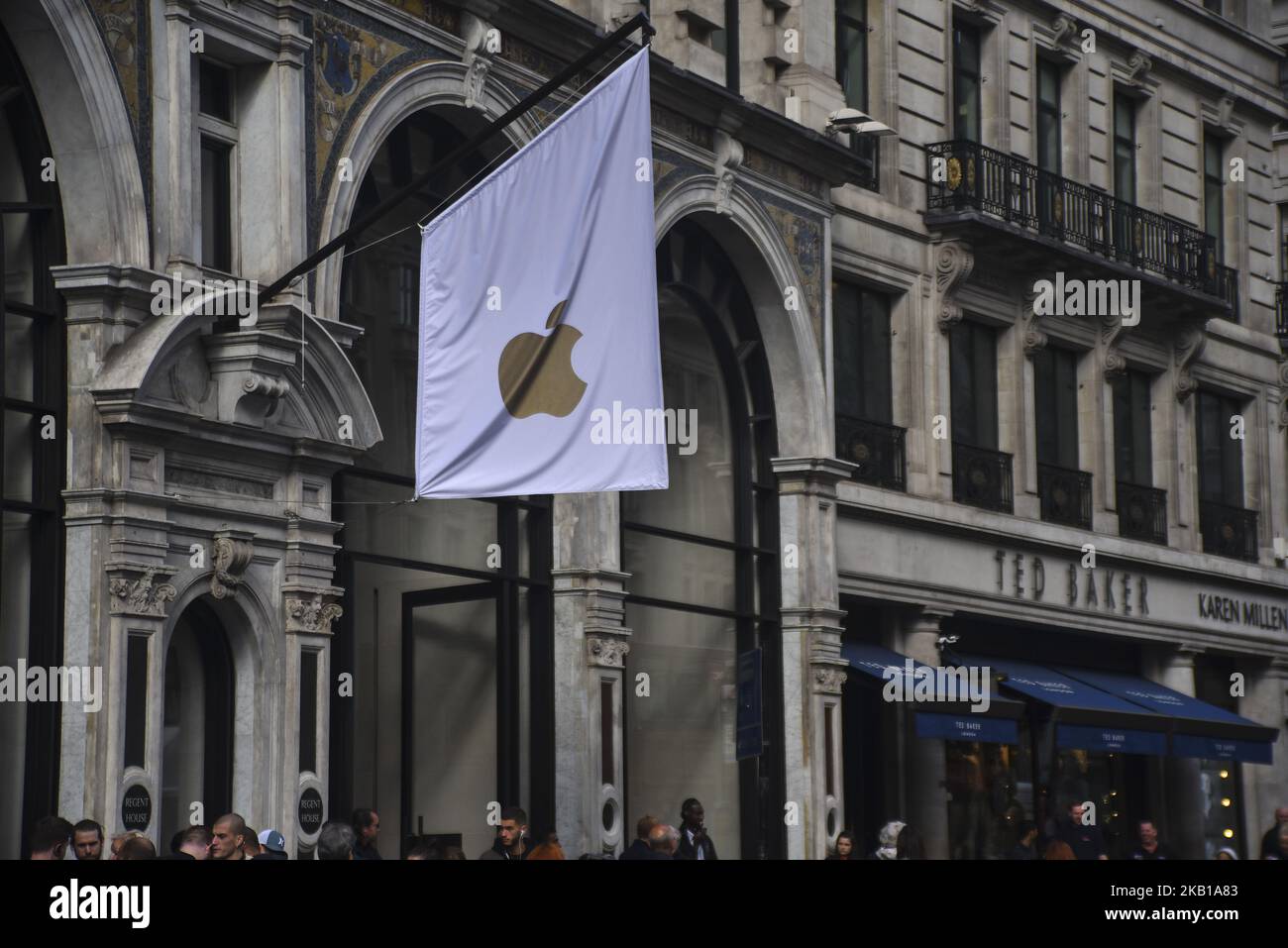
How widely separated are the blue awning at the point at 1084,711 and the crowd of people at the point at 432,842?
5.94 metres

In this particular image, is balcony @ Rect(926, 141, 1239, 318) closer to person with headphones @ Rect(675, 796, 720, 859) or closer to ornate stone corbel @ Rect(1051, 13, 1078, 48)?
ornate stone corbel @ Rect(1051, 13, 1078, 48)

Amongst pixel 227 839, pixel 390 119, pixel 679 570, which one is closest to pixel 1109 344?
pixel 679 570

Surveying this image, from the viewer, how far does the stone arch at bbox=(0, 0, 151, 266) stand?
15.2m

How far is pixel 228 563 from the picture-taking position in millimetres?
16141

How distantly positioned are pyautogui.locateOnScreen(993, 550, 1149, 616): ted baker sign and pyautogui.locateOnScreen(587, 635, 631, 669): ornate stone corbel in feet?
30.0

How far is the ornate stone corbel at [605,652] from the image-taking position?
20859 mm

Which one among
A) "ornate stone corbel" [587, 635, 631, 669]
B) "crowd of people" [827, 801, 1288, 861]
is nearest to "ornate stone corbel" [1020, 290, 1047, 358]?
"crowd of people" [827, 801, 1288, 861]

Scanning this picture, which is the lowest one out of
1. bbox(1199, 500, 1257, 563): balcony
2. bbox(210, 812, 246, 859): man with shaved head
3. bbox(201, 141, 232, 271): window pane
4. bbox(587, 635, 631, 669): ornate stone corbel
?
bbox(210, 812, 246, 859): man with shaved head

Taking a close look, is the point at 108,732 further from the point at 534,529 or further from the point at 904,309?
the point at 904,309

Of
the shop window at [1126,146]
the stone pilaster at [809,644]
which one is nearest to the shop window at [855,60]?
the stone pilaster at [809,644]

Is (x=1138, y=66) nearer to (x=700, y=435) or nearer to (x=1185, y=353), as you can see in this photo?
(x=1185, y=353)

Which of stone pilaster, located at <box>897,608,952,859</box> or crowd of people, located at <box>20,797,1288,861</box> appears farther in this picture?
stone pilaster, located at <box>897,608,952,859</box>
